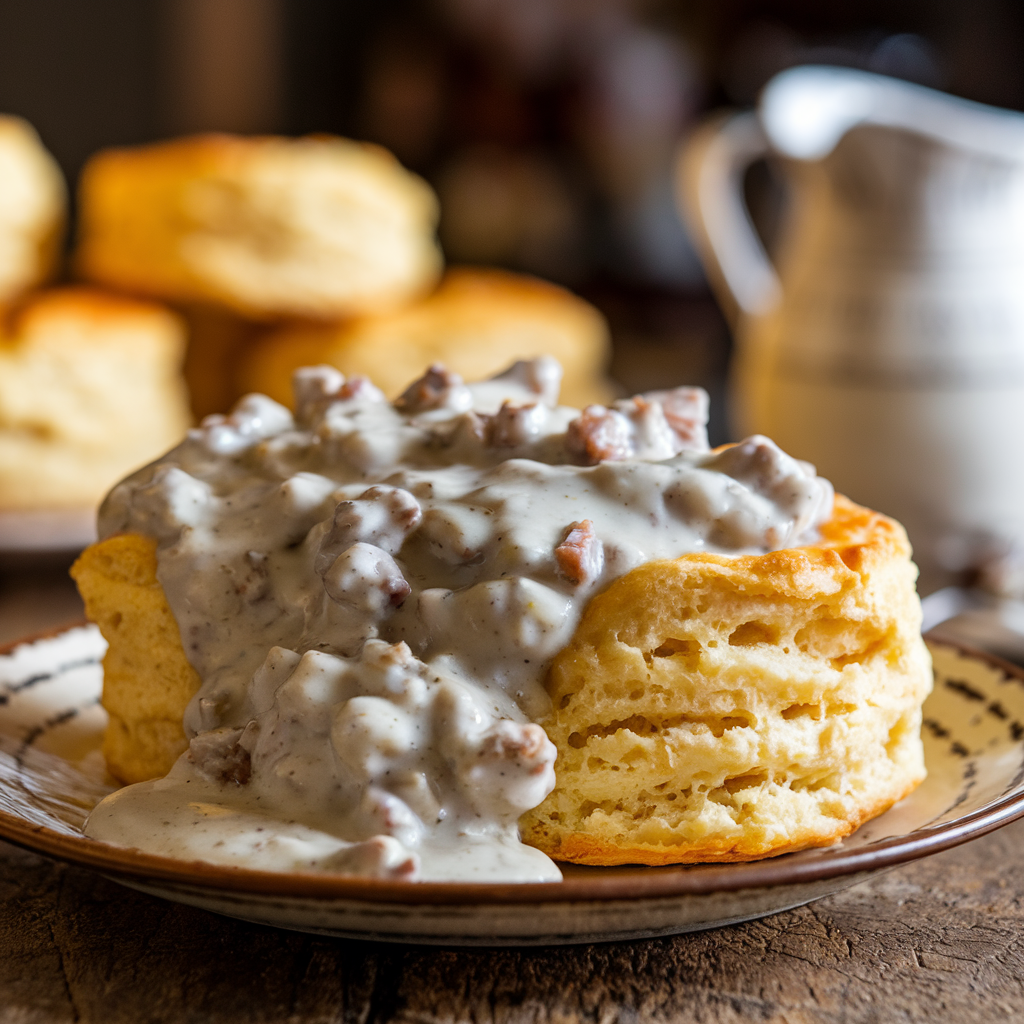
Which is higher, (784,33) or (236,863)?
(784,33)

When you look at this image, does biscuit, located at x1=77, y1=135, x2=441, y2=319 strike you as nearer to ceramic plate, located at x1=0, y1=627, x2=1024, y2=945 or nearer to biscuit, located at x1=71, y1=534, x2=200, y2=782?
biscuit, located at x1=71, y1=534, x2=200, y2=782

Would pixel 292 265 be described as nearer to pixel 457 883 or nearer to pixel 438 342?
pixel 438 342

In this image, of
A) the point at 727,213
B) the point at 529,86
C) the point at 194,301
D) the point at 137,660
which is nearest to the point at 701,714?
the point at 137,660

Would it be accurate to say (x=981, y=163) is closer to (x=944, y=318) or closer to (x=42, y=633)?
(x=944, y=318)

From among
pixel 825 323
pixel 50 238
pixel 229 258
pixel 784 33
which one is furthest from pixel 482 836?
pixel 784 33

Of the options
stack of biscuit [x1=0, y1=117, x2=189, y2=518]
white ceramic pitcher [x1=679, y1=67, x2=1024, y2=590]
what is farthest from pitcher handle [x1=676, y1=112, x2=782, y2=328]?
stack of biscuit [x1=0, y1=117, x2=189, y2=518]

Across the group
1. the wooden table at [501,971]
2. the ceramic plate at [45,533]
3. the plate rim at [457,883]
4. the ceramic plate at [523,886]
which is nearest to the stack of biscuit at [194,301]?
the ceramic plate at [45,533]

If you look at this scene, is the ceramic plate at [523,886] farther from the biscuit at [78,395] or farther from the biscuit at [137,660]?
the biscuit at [78,395]
